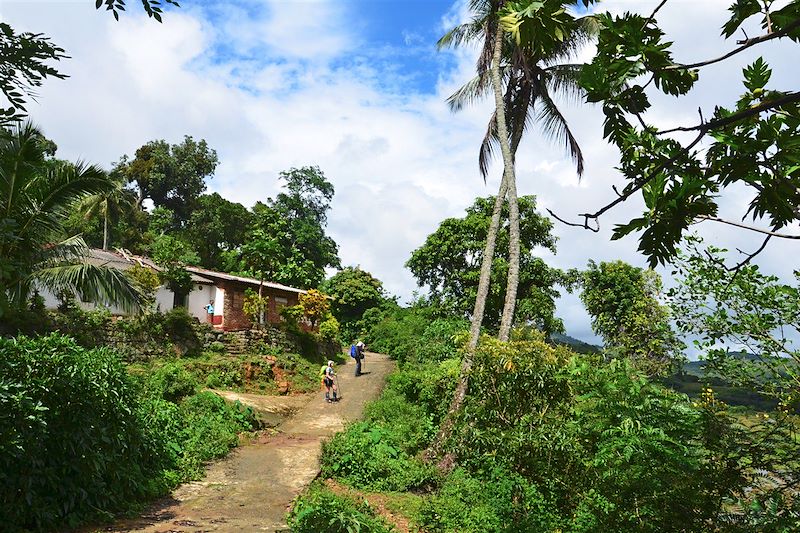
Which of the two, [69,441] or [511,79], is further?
[511,79]

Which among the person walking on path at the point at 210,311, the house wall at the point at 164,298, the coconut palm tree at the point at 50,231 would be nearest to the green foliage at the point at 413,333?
the person walking on path at the point at 210,311

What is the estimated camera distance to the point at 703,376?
334 inches

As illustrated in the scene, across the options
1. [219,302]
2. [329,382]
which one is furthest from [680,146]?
[219,302]

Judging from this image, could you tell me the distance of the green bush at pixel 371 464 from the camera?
34.2 feet

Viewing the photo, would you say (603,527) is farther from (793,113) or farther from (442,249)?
(442,249)

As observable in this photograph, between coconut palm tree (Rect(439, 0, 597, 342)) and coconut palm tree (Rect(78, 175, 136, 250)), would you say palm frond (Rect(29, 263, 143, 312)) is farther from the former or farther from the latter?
coconut palm tree (Rect(78, 175, 136, 250))

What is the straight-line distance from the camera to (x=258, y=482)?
10.2m

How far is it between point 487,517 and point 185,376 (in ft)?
32.3

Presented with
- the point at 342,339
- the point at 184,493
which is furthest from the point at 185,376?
the point at 342,339

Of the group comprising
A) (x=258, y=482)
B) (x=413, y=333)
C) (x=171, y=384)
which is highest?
(x=413, y=333)

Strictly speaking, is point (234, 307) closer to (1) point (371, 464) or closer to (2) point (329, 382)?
(2) point (329, 382)

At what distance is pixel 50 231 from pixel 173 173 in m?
29.3

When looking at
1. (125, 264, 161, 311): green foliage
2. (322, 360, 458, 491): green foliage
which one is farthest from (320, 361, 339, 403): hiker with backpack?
(125, 264, 161, 311): green foliage

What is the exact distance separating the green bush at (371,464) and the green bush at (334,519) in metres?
2.39
